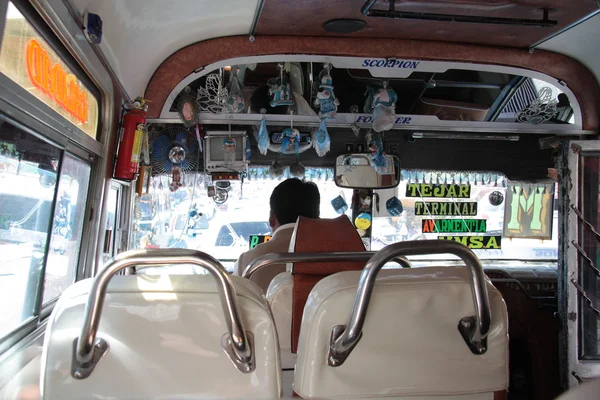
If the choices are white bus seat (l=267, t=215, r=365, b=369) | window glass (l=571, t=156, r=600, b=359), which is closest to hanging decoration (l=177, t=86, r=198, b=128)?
white bus seat (l=267, t=215, r=365, b=369)

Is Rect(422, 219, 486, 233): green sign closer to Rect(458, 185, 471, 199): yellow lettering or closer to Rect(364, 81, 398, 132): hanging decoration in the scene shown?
Rect(458, 185, 471, 199): yellow lettering

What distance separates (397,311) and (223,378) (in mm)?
470

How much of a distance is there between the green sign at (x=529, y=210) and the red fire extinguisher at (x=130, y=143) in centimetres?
354

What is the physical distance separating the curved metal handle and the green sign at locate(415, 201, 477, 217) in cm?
351

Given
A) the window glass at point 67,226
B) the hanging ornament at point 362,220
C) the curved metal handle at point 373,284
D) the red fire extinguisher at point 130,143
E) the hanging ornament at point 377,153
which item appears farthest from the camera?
the hanging ornament at point 362,220

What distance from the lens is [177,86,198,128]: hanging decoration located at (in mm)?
3641

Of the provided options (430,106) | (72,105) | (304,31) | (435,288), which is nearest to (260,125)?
(304,31)

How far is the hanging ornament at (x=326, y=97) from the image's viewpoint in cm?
354

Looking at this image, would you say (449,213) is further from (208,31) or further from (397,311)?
(397,311)

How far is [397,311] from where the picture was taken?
129 cm

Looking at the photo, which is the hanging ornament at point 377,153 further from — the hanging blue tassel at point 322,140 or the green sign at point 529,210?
the green sign at point 529,210

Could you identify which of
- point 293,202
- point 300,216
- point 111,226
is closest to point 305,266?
point 300,216

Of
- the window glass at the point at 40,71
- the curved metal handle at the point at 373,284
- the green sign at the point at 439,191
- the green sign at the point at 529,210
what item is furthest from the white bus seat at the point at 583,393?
the green sign at the point at 529,210

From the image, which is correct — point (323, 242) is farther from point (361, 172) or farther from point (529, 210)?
point (529, 210)
